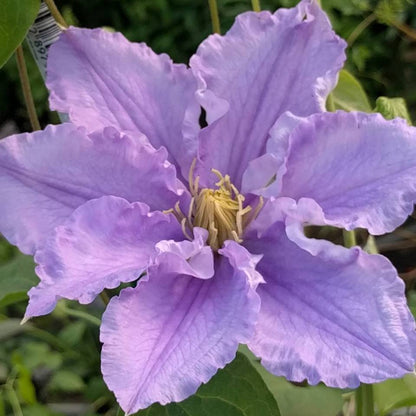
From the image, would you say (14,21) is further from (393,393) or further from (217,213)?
(393,393)

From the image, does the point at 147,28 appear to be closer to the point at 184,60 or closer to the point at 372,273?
the point at 184,60

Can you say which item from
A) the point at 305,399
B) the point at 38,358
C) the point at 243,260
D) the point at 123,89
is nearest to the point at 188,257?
the point at 243,260

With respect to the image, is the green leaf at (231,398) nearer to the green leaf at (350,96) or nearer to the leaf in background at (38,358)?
the green leaf at (350,96)

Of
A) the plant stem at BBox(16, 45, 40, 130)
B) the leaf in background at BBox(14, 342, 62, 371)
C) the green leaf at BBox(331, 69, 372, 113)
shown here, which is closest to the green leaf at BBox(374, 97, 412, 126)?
the green leaf at BBox(331, 69, 372, 113)

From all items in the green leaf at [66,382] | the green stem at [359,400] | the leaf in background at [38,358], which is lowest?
the green leaf at [66,382]

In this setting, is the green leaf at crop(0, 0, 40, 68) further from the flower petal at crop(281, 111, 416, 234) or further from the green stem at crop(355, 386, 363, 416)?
the green stem at crop(355, 386, 363, 416)

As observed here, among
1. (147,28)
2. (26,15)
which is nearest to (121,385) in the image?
(26,15)

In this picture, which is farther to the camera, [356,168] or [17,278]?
[17,278]

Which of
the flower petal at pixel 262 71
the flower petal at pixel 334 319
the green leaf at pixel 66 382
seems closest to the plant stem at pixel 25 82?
the flower petal at pixel 262 71
